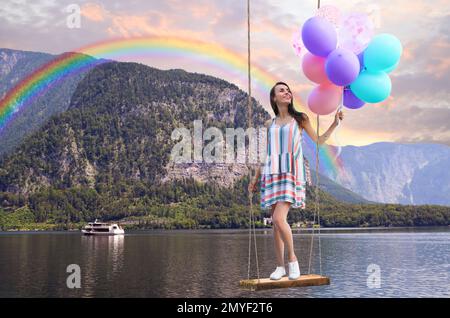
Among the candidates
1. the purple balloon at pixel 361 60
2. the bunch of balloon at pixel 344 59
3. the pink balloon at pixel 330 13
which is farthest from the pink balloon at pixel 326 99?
the pink balloon at pixel 330 13

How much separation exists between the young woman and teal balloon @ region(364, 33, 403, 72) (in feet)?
3.31

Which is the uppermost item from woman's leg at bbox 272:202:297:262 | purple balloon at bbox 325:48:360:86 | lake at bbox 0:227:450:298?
purple balloon at bbox 325:48:360:86

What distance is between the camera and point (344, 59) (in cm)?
950

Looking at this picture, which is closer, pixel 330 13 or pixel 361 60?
pixel 330 13

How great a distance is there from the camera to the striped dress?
30.8 feet

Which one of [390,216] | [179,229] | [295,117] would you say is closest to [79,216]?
[179,229]

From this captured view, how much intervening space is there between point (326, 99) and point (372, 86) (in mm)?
780

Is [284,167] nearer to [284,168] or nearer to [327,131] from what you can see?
[284,168]

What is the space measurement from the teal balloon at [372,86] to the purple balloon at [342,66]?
10.1 inches

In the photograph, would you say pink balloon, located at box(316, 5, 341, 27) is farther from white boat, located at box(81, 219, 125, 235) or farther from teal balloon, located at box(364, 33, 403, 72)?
white boat, located at box(81, 219, 125, 235)

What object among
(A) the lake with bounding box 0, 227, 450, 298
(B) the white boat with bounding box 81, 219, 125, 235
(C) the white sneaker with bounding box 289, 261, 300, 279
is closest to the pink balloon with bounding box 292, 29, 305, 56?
(C) the white sneaker with bounding box 289, 261, 300, 279

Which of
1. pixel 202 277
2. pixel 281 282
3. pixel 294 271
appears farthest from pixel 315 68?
pixel 202 277

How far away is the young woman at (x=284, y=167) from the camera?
9.42 m

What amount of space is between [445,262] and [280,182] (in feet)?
153
